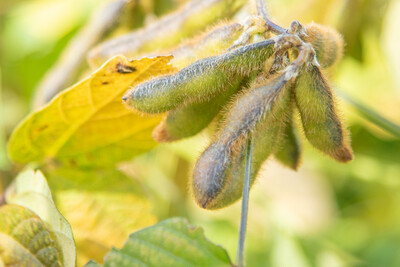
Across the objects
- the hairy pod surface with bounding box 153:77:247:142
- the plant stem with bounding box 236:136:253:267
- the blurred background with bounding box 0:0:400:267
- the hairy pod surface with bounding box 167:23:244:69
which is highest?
the hairy pod surface with bounding box 167:23:244:69

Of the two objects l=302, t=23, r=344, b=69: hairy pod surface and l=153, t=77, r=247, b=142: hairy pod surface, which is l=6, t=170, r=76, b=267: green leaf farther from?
l=302, t=23, r=344, b=69: hairy pod surface

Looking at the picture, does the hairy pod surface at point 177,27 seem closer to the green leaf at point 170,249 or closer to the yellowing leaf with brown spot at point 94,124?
the yellowing leaf with brown spot at point 94,124

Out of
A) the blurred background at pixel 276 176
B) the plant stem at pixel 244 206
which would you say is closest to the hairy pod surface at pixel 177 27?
the blurred background at pixel 276 176

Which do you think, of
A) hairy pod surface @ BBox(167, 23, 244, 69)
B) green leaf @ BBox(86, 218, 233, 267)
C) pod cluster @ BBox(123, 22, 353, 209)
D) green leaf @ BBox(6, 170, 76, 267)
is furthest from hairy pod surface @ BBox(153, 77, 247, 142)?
green leaf @ BBox(6, 170, 76, 267)

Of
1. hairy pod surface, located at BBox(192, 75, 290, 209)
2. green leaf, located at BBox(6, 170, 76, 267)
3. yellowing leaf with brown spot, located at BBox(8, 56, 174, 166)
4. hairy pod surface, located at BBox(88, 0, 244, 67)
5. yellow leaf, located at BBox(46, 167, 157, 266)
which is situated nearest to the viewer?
hairy pod surface, located at BBox(192, 75, 290, 209)

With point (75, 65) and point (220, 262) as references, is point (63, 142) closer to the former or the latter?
point (75, 65)

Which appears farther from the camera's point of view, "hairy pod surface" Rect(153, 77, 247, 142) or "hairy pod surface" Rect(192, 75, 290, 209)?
"hairy pod surface" Rect(153, 77, 247, 142)

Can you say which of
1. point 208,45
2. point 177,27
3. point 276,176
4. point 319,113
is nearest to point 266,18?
point 208,45

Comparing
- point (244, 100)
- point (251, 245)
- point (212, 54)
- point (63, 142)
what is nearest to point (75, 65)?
point (63, 142)
